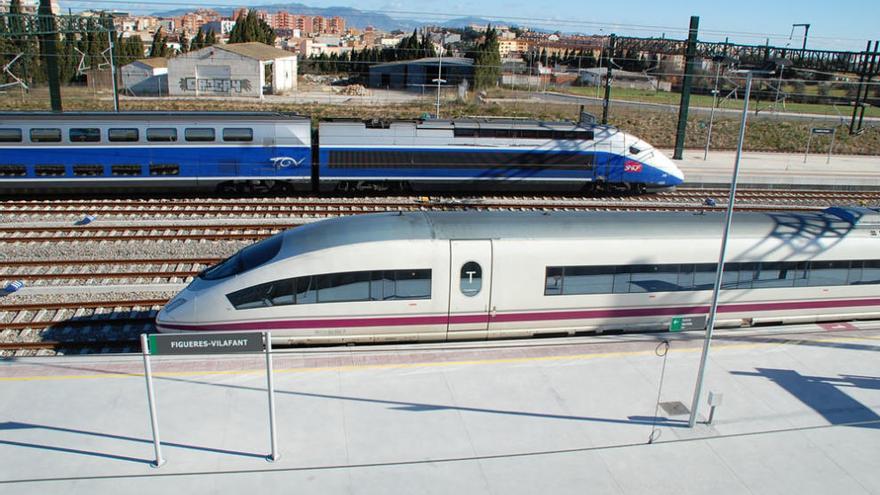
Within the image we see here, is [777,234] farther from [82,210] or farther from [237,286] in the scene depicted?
[82,210]

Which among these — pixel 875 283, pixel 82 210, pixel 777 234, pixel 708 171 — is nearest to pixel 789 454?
pixel 777 234

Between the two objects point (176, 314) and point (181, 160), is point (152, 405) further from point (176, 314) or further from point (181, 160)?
point (181, 160)

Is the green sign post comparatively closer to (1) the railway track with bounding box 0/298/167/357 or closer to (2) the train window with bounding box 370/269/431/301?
(2) the train window with bounding box 370/269/431/301

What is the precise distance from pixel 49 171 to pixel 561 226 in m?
16.1

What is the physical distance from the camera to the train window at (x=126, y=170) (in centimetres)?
2050

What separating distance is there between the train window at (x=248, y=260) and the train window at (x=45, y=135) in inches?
469

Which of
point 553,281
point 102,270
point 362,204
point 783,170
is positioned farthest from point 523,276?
point 783,170

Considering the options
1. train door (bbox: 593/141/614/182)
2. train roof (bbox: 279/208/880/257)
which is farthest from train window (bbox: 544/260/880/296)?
train door (bbox: 593/141/614/182)

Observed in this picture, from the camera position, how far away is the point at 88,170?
20.4m

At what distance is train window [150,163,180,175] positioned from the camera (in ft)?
67.9

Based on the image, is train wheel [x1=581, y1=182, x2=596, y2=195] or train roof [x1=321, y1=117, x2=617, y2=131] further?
train wheel [x1=581, y1=182, x2=596, y2=195]

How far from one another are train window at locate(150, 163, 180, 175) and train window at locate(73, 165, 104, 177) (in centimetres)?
143

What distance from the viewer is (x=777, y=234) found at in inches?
494

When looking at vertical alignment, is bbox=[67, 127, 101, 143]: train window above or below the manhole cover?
above
